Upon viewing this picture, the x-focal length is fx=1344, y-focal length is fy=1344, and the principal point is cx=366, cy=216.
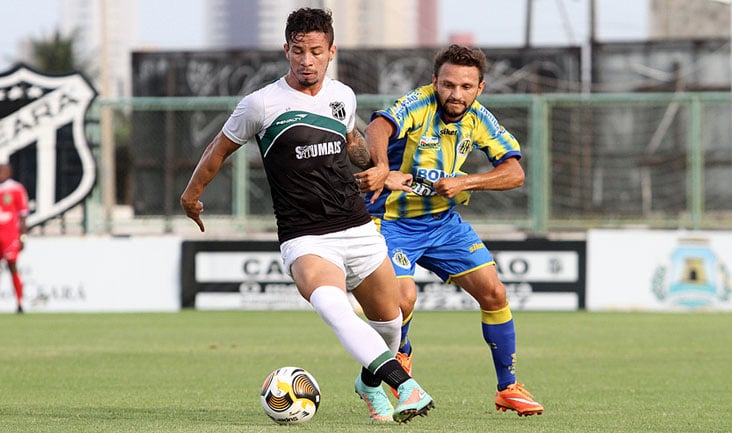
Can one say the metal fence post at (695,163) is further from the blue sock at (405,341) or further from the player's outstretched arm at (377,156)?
the player's outstretched arm at (377,156)

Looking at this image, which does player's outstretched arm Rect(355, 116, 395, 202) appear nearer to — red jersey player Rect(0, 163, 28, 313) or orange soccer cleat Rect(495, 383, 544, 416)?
orange soccer cleat Rect(495, 383, 544, 416)

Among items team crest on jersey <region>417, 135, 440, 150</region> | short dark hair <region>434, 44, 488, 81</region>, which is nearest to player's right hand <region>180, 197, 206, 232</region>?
team crest on jersey <region>417, 135, 440, 150</region>

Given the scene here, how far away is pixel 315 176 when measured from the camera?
281 inches

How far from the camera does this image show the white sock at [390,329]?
24.8 feet

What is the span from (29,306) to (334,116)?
1244 centimetres

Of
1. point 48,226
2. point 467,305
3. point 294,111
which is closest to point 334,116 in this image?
point 294,111

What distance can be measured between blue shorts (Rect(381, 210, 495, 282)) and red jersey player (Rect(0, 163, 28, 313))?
1072cm

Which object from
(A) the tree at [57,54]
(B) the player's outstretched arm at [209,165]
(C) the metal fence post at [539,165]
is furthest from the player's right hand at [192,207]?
(A) the tree at [57,54]

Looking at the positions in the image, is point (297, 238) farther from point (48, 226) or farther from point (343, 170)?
point (48, 226)

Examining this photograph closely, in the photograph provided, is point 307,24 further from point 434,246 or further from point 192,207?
point 434,246

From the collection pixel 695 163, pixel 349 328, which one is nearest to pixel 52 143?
pixel 695 163

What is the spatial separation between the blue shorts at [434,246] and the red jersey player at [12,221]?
35.2 ft

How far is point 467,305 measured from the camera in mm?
18594

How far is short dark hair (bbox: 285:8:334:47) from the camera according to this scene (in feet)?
22.8
